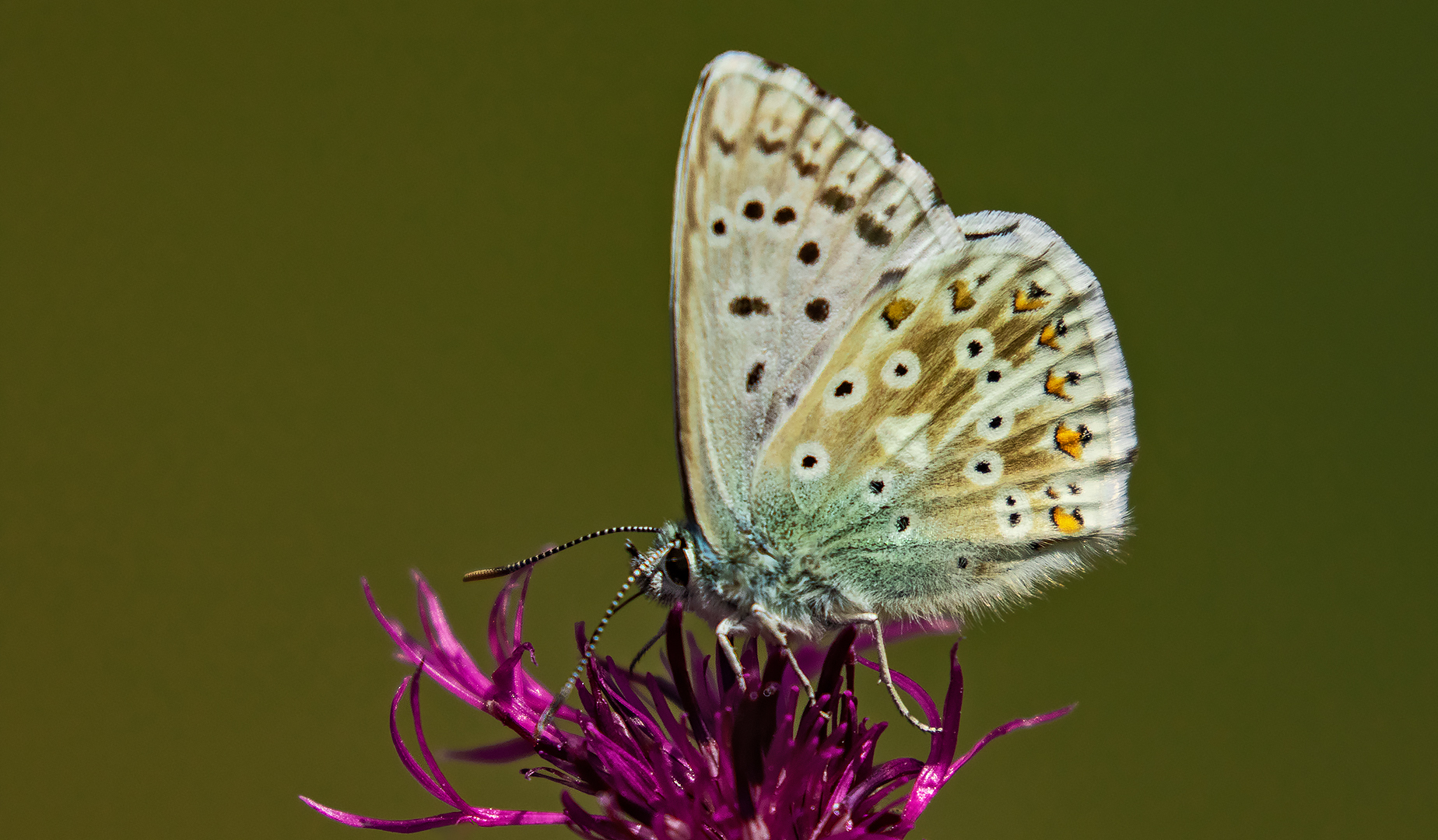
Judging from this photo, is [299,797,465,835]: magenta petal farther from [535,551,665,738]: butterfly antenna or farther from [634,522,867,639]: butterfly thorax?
[634,522,867,639]: butterfly thorax

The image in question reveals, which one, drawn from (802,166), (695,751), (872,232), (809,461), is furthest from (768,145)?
(695,751)

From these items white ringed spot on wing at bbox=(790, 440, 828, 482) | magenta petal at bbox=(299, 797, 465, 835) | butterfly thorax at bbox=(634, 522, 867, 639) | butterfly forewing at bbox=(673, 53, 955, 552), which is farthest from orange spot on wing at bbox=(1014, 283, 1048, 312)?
magenta petal at bbox=(299, 797, 465, 835)

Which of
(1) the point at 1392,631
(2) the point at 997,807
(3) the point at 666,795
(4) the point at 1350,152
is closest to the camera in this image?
(3) the point at 666,795

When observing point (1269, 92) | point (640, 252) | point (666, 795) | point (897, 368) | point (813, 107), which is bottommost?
point (666, 795)

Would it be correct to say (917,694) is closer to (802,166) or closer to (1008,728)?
(1008,728)

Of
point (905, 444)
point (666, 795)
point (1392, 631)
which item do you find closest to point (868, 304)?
point (905, 444)

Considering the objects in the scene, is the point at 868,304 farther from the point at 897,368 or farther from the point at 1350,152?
the point at 1350,152

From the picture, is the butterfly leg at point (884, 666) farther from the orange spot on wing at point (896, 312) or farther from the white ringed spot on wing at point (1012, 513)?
the orange spot on wing at point (896, 312)
